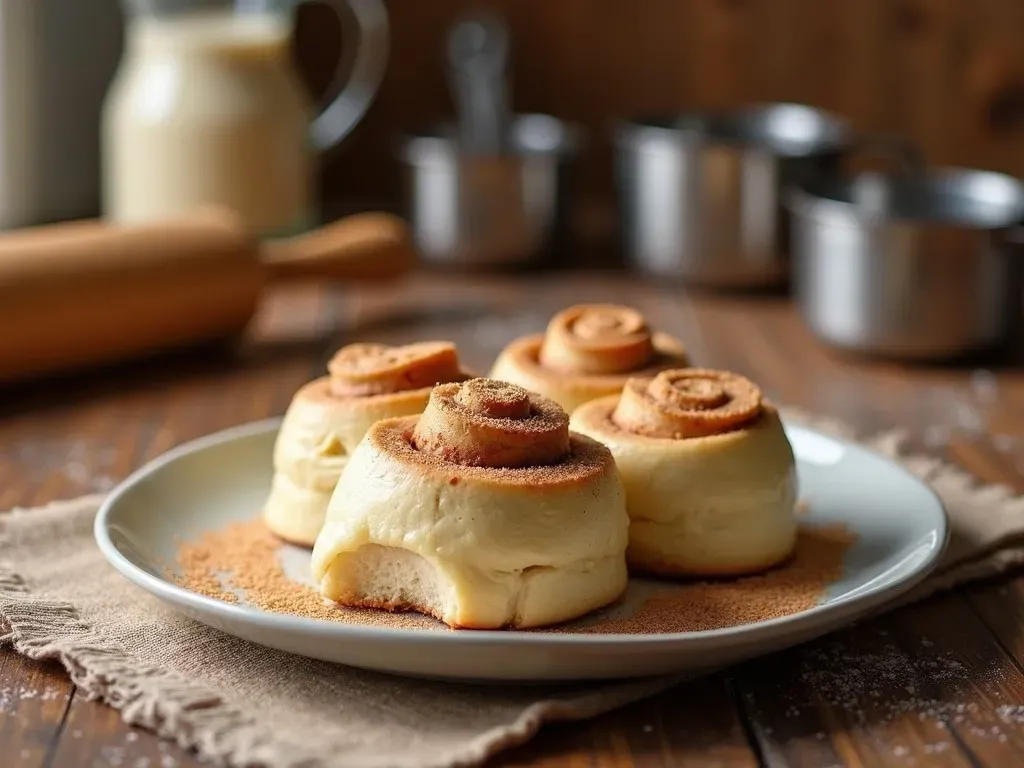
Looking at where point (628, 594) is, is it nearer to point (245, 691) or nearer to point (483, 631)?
point (483, 631)

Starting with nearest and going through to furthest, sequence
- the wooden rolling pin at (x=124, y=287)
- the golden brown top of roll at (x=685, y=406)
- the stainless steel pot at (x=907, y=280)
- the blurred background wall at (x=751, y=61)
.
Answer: the golden brown top of roll at (x=685, y=406)
the wooden rolling pin at (x=124, y=287)
the stainless steel pot at (x=907, y=280)
the blurred background wall at (x=751, y=61)

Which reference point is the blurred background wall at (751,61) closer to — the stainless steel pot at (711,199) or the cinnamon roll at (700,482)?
the stainless steel pot at (711,199)

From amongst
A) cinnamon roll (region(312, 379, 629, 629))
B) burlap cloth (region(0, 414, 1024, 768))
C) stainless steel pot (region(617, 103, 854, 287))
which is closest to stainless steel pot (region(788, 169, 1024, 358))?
stainless steel pot (region(617, 103, 854, 287))

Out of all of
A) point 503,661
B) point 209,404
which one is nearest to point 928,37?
point 209,404

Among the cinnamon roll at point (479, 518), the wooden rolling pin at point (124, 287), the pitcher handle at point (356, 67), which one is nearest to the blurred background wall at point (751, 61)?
the pitcher handle at point (356, 67)

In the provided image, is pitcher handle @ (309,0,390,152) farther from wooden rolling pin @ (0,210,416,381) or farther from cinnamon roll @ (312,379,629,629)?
cinnamon roll @ (312,379,629,629)

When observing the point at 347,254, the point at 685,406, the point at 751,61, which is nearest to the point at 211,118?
the point at 347,254
